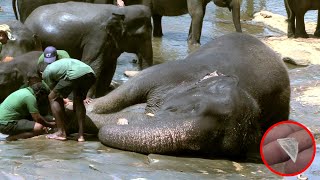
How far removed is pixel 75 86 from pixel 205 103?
1348 mm

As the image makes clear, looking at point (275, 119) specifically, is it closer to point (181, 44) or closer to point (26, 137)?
point (26, 137)

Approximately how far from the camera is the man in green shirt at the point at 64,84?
21.0 feet

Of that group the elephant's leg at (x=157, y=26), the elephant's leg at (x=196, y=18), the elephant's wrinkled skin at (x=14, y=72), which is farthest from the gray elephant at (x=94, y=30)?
the elephant's leg at (x=157, y=26)

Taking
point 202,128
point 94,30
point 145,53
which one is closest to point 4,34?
point 94,30

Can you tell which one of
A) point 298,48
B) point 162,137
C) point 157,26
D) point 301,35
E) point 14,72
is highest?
point 162,137

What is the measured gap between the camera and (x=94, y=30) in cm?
877

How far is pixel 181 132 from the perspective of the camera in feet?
18.4

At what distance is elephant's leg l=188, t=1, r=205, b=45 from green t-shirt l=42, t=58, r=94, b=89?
736cm

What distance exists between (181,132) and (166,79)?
1.09m

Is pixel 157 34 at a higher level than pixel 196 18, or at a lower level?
lower

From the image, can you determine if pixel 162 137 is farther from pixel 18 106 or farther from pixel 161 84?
pixel 18 106

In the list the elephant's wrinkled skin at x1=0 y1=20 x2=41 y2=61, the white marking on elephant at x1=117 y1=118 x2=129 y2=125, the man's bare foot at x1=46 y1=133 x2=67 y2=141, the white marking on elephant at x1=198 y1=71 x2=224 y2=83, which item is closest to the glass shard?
the white marking on elephant at x1=198 y1=71 x2=224 y2=83

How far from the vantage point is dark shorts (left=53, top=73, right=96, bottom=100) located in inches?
252

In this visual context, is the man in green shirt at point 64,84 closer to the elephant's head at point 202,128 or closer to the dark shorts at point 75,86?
the dark shorts at point 75,86
